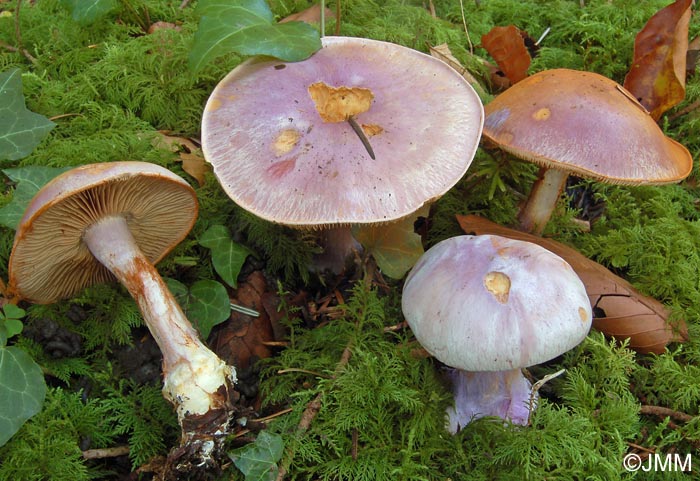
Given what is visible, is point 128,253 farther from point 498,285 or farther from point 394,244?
point 498,285

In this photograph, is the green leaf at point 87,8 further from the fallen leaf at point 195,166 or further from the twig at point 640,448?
the twig at point 640,448

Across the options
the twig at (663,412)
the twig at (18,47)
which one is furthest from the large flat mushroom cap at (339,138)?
the twig at (18,47)

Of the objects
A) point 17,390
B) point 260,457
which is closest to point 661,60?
point 260,457

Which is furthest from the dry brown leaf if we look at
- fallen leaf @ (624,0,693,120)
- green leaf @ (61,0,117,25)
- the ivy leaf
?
green leaf @ (61,0,117,25)

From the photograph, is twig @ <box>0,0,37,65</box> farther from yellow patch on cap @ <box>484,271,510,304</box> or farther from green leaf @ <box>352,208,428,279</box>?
yellow patch on cap @ <box>484,271,510,304</box>

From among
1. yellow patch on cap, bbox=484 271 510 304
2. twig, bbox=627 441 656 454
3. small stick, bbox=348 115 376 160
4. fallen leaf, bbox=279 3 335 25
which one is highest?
small stick, bbox=348 115 376 160

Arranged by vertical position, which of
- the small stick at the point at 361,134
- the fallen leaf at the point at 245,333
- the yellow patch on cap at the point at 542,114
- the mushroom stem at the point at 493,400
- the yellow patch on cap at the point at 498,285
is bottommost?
the mushroom stem at the point at 493,400
